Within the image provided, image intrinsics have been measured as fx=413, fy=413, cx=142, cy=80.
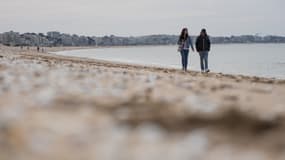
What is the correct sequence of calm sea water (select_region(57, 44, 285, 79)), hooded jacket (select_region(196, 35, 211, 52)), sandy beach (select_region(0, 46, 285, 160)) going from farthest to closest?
calm sea water (select_region(57, 44, 285, 79)), hooded jacket (select_region(196, 35, 211, 52)), sandy beach (select_region(0, 46, 285, 160))

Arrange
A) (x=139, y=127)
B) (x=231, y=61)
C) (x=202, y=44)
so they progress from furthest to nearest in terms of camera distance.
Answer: (x=231, y=61)
(x=202, y=44)
(x=139, y=127)

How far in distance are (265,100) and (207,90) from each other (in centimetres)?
114

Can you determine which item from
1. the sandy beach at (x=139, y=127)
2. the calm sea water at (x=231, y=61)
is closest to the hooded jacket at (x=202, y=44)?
the calm sea water at (x=231, y=61)

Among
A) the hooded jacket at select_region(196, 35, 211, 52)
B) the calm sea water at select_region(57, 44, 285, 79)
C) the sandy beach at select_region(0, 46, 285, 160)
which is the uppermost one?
the hooded jacket at select_region(196, 35, 211, 52)

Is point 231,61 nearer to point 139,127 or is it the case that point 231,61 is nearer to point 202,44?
point 202,44

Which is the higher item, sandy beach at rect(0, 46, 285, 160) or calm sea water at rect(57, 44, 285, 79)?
sandy beach at rect(0, 46, 285, 160)

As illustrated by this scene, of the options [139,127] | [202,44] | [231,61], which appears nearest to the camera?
[139,127]

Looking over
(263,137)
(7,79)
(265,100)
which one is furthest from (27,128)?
(7,79)

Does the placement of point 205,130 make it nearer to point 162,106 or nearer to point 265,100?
point 162,106

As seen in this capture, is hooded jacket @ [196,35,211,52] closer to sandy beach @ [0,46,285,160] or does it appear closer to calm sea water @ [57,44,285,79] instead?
calm sea water @ [57,44,285,79]

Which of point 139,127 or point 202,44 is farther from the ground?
point 202,44

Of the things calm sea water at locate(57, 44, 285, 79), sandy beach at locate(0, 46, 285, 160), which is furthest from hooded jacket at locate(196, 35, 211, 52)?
sandy beach at locate(0, 46, 285, 160)

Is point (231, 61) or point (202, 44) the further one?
point (231, 61)

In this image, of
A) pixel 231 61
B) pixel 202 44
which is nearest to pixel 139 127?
pixel 202 44
